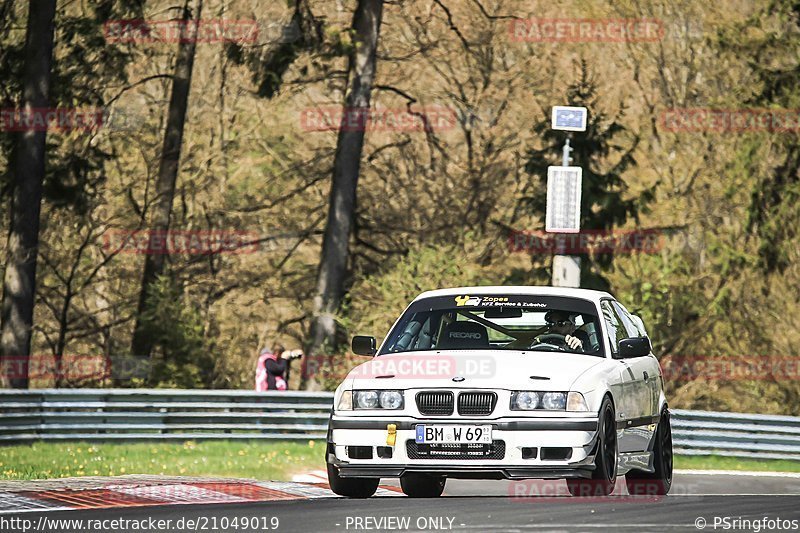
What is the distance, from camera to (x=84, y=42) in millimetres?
31391

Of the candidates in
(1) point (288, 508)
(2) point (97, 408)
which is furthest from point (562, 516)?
(2) point (97, 408)

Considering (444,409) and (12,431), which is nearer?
(444,409)

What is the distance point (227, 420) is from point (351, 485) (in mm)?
10778

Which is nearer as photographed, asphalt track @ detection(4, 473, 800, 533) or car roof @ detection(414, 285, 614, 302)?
asphalt track @ detection(4, 473, 800, 533)

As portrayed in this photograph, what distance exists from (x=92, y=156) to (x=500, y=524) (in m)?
23.5

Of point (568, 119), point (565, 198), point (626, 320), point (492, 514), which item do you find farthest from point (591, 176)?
point (492, 514)

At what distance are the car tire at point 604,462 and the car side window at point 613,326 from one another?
1.06 metres

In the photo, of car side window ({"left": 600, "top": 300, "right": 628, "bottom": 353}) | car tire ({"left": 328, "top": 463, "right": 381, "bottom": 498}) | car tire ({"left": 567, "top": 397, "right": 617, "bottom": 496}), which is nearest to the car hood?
car tire ({"left": 567, "top": 397, "right": 617, "bottom": 496})

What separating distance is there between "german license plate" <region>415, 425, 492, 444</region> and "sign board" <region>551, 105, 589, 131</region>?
8846mm

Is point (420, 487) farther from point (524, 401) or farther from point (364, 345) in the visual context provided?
point (524, 401)

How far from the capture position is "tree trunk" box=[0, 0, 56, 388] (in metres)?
28.2

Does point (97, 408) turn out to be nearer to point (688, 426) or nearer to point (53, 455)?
point (53, 455)

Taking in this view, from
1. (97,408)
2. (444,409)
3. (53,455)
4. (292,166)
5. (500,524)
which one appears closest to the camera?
(500,524)

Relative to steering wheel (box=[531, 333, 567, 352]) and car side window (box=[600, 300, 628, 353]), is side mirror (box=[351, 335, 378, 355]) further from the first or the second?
car side window (box=[600, 300, 628, 353])
